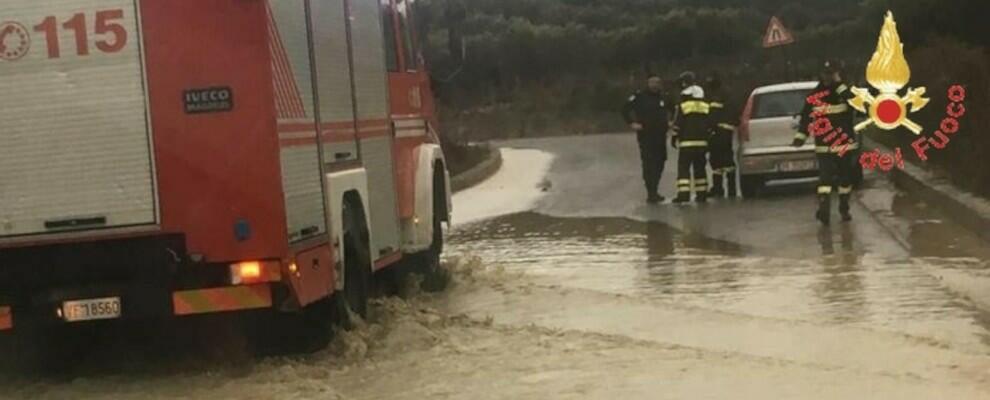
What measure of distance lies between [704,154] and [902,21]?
1386cm

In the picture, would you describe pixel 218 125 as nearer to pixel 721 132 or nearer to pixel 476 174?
pixel 721 132

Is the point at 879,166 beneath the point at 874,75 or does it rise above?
beneath

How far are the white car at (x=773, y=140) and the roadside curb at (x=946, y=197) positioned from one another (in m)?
1.17

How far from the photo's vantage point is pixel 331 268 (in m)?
9.28

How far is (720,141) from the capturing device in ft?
64.5

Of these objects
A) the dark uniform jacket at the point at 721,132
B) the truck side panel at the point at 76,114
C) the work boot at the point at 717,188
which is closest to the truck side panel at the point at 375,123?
the truck side panel at the point at 76,114

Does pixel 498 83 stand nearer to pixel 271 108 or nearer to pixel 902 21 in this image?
pixel 902 21

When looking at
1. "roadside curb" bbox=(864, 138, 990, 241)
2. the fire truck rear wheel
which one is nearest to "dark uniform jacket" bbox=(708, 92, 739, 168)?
"roadside curb" bbox=(864, 138, 990, 241)

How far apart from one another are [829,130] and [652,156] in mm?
4644

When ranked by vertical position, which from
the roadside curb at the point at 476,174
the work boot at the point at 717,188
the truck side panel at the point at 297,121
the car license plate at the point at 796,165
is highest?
the truck side panel at the point at 297,121

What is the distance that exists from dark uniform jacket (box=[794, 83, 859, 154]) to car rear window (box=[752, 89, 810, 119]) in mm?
3763

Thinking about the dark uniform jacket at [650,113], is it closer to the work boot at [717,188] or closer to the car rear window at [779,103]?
the work boot at [717,188]


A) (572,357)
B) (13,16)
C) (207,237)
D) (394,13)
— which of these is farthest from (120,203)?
(394,13)

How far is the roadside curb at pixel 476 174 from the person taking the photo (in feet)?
86.0
